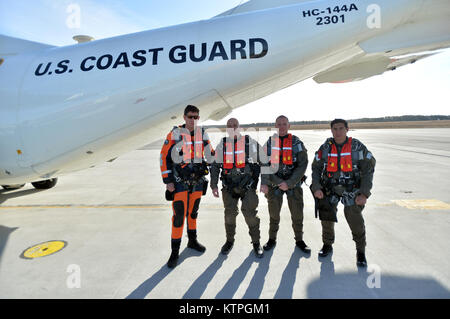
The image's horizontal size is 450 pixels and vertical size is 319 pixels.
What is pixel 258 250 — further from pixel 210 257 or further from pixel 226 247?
pixel 210 257

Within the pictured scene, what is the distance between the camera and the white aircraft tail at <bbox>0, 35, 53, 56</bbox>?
447 cm

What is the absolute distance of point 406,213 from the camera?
4578 mm

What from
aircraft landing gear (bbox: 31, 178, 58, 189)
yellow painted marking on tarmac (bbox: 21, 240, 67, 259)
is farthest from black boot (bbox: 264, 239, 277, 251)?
aircraft landing gear (bbox: 31, 178, 58, 189)

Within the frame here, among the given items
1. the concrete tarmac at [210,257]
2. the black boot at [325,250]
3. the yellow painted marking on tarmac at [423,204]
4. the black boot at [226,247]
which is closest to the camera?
the concrete tarmac at [210,257]

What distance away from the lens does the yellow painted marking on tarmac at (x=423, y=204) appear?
4.88 meters

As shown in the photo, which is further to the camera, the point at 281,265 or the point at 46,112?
the point at 46,112

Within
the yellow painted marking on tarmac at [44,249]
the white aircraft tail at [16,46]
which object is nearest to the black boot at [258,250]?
the yellow painted marking on tarmac at [44,249]

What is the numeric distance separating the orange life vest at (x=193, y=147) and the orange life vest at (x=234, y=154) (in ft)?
1.14

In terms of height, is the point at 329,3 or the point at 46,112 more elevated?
the point at 329,3

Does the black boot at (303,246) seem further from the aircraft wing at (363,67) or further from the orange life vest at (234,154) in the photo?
the aircraft wing at (363,67)

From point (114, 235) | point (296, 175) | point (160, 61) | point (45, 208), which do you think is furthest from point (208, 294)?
point (45, 208)

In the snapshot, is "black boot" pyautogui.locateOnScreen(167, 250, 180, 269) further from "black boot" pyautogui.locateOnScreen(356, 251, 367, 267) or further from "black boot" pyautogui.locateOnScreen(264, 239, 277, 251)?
"black boot" pyautogui.locateOnScreen(356, 251, 367, 267)
